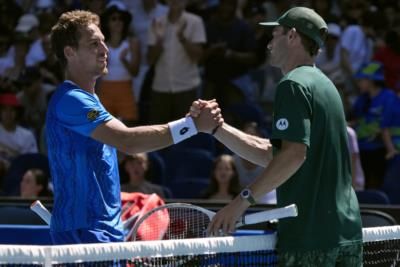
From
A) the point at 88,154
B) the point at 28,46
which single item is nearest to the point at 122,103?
the point at 28,46

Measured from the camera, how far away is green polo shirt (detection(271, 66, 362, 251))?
15.6 ft

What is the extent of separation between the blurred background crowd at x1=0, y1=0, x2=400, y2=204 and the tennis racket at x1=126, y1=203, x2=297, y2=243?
4220mm

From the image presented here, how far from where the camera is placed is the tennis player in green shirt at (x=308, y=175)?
473cm

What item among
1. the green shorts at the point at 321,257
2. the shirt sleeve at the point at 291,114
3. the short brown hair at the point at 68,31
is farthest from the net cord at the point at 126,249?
the short brown hair at the point at 68,31

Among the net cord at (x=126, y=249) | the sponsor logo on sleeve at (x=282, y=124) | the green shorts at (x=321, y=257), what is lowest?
the green shorts at (x=321, y=257)

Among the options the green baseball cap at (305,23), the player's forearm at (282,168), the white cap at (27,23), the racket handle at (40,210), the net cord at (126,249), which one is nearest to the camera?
the net cord at (126,249)

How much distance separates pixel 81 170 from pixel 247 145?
911 mm

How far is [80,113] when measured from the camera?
5203 millimetres

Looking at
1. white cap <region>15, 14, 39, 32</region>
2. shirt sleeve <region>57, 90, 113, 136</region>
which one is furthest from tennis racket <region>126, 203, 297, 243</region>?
white cap <region>15, 14, 39, 32</region>

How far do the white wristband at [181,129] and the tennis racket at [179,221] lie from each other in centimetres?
33

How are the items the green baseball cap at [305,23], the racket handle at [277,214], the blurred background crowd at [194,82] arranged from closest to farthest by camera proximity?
the racket handle at [277,214], the green baseball cap at [305,23], the blurred background crowd at [194,82]

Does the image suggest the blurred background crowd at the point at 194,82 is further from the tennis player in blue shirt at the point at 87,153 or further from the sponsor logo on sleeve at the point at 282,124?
the sponsor logo on sleeve at the point at 282,124

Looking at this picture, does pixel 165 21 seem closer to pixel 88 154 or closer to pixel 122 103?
pixel 122 103

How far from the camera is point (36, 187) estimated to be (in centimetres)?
1031
